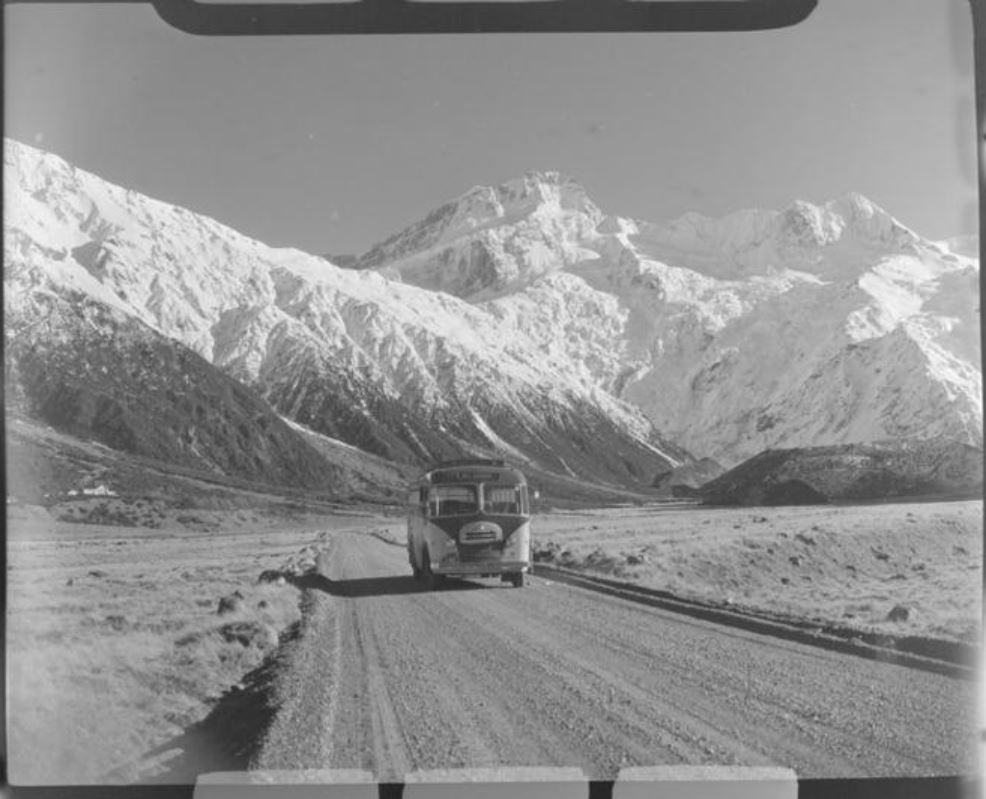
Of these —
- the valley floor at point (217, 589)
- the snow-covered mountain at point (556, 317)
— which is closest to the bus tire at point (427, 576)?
the valley floor at point (217, 589)

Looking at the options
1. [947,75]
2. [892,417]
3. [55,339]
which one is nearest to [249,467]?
[55,339]

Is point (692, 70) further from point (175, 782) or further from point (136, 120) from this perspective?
point (175, 782)

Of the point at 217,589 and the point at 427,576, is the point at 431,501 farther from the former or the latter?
the point at 217,589

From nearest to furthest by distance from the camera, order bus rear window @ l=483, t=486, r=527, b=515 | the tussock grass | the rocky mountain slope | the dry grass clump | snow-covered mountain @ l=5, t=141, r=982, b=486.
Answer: the dry grass clump
the tussock grass
snow-covered mountain @ l=5, t=141, r=982, b=486
the rocky mountain slope
bus rear window @ l=483, t=486, r=527, b=515

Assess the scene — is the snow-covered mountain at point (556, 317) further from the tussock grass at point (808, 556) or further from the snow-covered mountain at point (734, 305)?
the tussock grass at point (808, 556)

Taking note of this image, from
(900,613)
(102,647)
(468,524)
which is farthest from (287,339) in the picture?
(900,613)

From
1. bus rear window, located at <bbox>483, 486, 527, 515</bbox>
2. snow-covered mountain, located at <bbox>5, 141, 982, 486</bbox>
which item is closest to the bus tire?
bus rear window, located at <bbox>483, 486, 527, 515</bbox>

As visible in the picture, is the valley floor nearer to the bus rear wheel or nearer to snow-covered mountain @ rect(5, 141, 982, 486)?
the bus rear wheel
